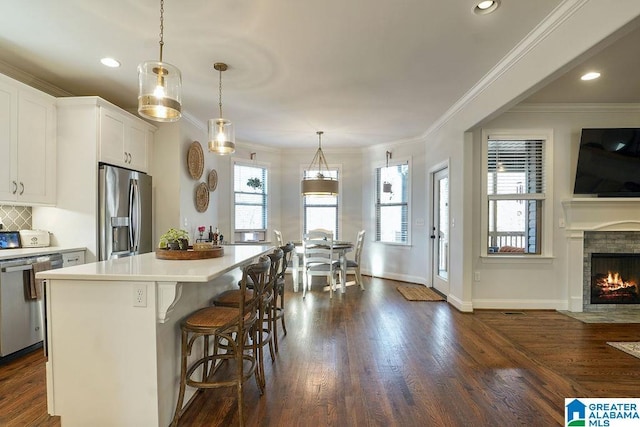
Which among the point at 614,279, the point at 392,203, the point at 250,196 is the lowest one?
the point at 614,279

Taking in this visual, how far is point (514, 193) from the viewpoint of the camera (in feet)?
14.0

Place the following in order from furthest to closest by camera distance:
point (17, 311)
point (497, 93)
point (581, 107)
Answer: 1. point (581, 107)
2. point (497, 93)
3. point (17, 311)

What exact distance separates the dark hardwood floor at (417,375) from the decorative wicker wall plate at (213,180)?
290 cm

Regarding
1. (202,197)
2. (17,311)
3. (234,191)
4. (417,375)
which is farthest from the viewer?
(234,191)

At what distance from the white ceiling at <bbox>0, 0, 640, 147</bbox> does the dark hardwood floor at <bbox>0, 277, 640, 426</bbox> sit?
2406 mm

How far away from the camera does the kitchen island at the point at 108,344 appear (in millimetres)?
1726

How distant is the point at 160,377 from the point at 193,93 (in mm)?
3209

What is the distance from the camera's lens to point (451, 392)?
2270mm

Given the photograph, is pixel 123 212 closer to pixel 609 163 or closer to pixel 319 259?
pixel 319 259

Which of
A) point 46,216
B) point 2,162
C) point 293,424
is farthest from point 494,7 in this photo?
point 46,216

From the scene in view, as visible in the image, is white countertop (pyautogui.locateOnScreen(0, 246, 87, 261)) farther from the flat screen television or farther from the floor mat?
the flat screen television

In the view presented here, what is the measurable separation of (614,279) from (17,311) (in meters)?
6.61

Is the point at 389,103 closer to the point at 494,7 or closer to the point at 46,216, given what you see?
the point at 494,7

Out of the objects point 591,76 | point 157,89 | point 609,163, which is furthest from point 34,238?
point 609,163
